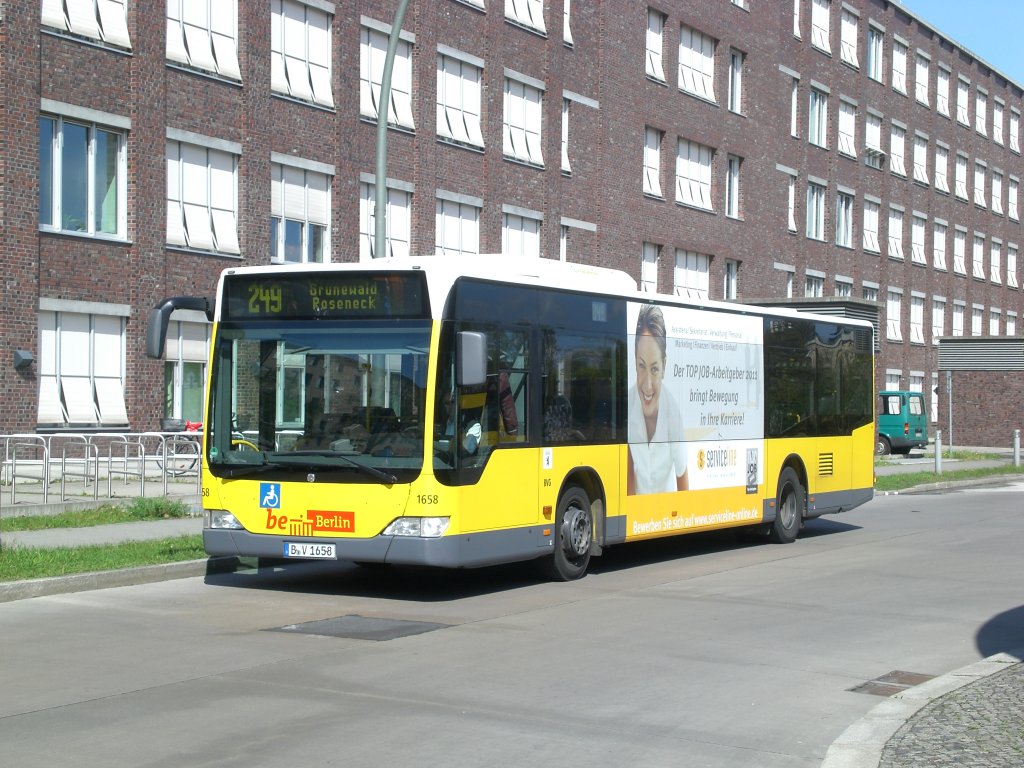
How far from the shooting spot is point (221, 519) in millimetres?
12844

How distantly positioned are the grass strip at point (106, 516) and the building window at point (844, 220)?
40.9m

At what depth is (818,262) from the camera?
177 feet

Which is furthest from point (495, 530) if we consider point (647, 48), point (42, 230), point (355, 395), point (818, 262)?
point (818, 262)

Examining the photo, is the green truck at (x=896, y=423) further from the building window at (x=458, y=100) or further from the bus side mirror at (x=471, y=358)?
the bus side mirror at (x=471, y=358)

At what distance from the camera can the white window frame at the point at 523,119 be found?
122 ft

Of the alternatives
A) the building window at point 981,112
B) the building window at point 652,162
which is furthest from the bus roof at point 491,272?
the building window at point 981,112

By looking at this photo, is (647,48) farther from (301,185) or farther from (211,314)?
(211,314)

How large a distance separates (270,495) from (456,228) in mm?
23611

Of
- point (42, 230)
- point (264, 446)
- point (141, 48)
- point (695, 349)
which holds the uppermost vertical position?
point (141, 48)

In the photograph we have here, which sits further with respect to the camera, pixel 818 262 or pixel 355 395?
pixel 818 262

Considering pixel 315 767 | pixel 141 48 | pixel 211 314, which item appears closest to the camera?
pixel 315 767

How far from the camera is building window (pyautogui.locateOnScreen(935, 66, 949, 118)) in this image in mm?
65188

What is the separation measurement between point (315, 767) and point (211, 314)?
24.3 ft

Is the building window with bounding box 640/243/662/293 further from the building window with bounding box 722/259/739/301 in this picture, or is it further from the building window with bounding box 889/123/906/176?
the building window with bounding box 889/123/906/176
